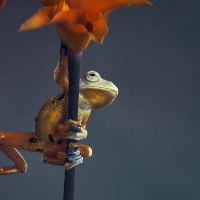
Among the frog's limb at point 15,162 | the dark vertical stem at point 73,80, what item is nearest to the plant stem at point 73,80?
the dark vertical stem at point 73,80

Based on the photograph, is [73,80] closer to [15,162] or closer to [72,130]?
[72,130]

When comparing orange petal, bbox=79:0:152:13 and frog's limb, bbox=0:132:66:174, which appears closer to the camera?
orange petal, bbox=79:0:152:13

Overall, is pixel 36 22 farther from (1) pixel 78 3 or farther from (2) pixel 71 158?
(2) pixel 71 158

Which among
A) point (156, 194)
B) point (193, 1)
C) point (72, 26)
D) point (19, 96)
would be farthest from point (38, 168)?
point (72, 26)

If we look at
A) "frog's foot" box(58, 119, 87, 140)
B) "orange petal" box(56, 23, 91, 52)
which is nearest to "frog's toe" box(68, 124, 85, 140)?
"frog's foot" box(58, 119, 87, 140)

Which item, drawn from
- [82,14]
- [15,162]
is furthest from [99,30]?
[15,162]

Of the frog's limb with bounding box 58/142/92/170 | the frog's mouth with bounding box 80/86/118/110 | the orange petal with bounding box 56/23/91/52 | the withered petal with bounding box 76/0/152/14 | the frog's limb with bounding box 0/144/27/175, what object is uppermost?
the withered petal with bounding box 76/0/152/14

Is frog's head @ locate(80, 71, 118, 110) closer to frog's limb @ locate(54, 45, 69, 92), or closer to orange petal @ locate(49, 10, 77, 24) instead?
frog's limb @ locate(54, 45, 69, 92)
